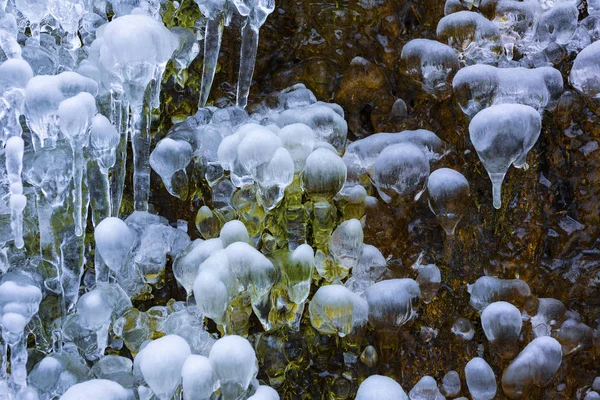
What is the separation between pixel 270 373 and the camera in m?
2.09

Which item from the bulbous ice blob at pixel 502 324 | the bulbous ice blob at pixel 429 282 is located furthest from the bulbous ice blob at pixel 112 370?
the bulbous ice blob at pixel 502 324

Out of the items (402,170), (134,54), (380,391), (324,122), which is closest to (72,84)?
(134,54)

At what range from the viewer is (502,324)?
1994 mm

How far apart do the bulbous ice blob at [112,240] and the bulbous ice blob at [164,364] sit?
291 mm

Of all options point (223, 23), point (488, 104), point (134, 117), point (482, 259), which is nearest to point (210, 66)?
point (223, 23)

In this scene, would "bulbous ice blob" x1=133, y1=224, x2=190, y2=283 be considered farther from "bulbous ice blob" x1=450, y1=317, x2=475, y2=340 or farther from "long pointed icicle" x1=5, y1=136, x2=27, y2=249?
"bulbous ice blob" x1=450, y1=317, x2=475, y2=340

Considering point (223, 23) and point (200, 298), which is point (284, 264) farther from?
point (223, 23)

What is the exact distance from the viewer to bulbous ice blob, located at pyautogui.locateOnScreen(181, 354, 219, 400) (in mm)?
1768

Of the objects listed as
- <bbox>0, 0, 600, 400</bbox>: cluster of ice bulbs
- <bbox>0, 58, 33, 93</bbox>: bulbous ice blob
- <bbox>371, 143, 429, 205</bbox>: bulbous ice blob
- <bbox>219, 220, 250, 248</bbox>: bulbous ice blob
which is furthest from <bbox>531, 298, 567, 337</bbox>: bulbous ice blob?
<bbox>0, 58, 33, 93</bbox>: bulbous ice blob

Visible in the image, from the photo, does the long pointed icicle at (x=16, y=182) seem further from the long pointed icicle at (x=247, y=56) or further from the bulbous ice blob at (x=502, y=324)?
the bulbous ice blob at (x=502, y=324)

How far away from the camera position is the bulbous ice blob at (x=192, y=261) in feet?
6.70

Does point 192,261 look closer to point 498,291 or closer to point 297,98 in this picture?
point 297,98

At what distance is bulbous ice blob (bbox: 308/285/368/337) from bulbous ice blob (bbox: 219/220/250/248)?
23 centimetres

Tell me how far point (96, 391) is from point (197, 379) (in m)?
0.25
